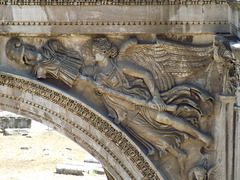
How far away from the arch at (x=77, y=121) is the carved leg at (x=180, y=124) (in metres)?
0.47

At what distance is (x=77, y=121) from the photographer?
27.4 ft

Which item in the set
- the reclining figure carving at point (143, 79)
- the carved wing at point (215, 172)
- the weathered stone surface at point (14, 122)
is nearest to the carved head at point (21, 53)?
the reclining figure carving at point (143, 79)

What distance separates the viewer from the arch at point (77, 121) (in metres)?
8.27

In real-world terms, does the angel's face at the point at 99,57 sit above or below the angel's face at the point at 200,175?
above

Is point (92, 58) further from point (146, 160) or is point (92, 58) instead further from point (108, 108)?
point (146, 160)

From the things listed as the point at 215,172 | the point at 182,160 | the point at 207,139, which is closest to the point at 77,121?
the point at 182,160

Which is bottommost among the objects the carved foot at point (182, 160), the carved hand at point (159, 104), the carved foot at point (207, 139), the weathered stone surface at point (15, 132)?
the carved foot at point (182, 160)

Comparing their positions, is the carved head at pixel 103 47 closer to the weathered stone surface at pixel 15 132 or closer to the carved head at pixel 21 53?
the carved head at pixel 21 53

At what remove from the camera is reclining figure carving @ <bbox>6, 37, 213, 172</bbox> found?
323 inches

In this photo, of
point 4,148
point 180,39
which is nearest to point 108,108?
point 180,39

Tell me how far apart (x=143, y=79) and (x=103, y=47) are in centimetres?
62

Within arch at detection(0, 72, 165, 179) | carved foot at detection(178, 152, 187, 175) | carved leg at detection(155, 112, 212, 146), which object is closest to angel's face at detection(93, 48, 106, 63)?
arch at detection(0, 72, 165, 179)

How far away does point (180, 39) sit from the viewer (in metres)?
8.23

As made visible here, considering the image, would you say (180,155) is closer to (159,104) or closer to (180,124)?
(180,124)
